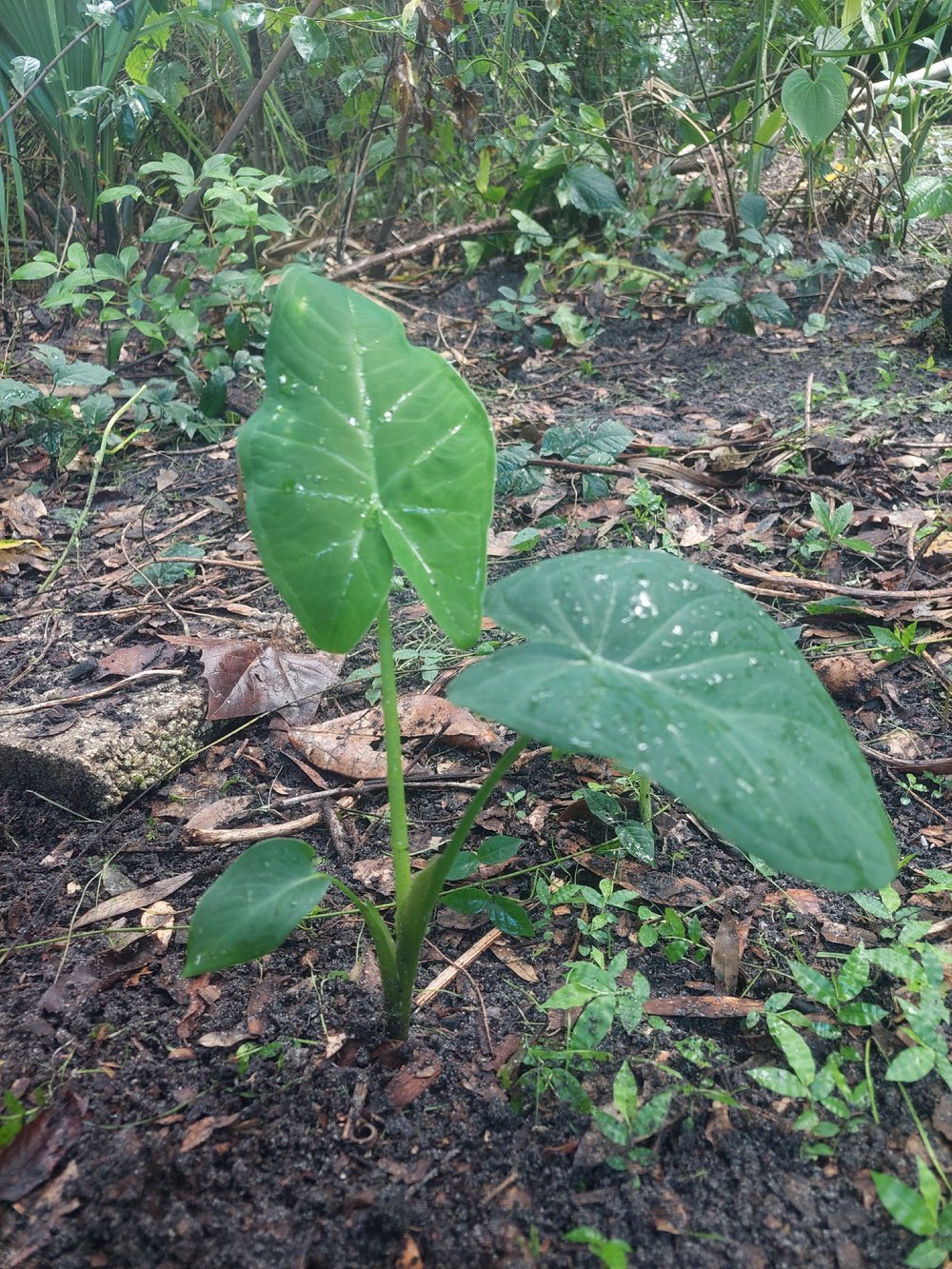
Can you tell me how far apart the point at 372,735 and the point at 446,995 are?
19.1 inches

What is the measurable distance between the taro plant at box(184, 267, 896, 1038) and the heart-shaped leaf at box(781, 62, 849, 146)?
233cm

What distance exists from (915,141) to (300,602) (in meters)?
3.43

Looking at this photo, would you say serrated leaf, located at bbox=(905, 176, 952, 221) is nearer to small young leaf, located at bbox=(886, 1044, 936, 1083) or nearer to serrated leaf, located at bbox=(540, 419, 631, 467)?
serrated leaf, located at bbox=(540, 419, 631, 467)

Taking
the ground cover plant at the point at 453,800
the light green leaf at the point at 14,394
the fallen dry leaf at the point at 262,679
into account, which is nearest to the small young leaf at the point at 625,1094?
the ground cover plant at the point at 453,800

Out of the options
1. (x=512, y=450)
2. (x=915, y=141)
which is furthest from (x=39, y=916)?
(x=915, y=141)

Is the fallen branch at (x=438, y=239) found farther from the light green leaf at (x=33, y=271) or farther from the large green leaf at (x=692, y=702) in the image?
the large green leaf at (x=692, y=702)

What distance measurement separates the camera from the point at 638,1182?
0.82 m

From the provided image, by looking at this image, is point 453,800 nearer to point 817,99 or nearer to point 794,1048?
point 794,1048

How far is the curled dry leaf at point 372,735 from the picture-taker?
1359 millimetres

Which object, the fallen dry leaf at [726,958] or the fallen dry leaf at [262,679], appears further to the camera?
the fallen dry leaf at [262,679]

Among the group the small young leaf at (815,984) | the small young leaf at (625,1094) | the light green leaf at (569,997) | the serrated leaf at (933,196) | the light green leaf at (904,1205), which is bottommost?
the small young leaf at (815,984)

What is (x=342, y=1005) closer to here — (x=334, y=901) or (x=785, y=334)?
(x=334, y=901)

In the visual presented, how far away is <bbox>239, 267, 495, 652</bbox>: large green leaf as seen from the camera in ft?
2.81

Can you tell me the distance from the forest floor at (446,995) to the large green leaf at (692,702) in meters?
0.37
